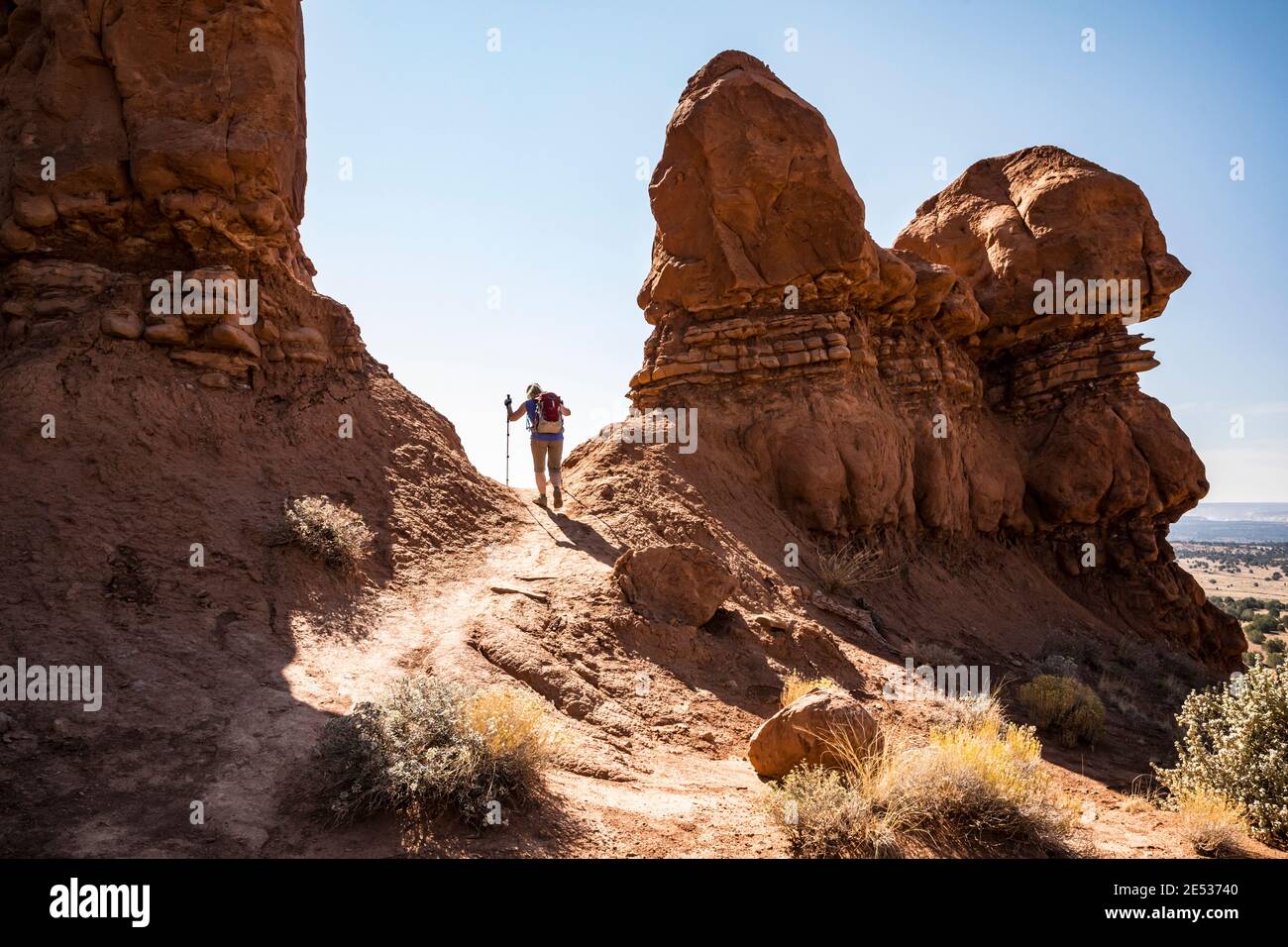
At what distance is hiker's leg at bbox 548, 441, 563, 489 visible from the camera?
11266 millimetres

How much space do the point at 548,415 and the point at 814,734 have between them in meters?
6.68

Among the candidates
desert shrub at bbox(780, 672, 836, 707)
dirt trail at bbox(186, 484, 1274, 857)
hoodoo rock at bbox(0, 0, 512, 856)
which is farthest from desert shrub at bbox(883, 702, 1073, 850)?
hoodoo rock at bbox(0, 0, 512, 856)

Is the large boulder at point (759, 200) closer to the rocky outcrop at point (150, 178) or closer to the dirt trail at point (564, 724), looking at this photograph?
the dirt trail at point (564, 724)

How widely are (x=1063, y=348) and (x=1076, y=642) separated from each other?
6866 mm

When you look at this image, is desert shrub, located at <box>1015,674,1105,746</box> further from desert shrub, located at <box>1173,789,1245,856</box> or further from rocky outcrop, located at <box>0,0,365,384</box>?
rocky outcrop, located at <box>0,0,365,384</box>

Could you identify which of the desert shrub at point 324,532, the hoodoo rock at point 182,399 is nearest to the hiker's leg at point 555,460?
the hoodoo rock at point 182,399

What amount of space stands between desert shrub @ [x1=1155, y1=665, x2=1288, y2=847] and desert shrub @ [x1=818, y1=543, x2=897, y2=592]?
16.0 feet

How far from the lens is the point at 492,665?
694cm

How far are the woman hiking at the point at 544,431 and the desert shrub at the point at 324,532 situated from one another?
3.47 m

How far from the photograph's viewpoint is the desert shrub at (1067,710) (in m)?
8.58

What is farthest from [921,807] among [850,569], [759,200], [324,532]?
[759,200]

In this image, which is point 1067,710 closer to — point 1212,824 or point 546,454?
point 1212,824

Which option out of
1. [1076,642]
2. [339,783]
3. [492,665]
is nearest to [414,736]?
[339,783]

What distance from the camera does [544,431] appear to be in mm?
11156
